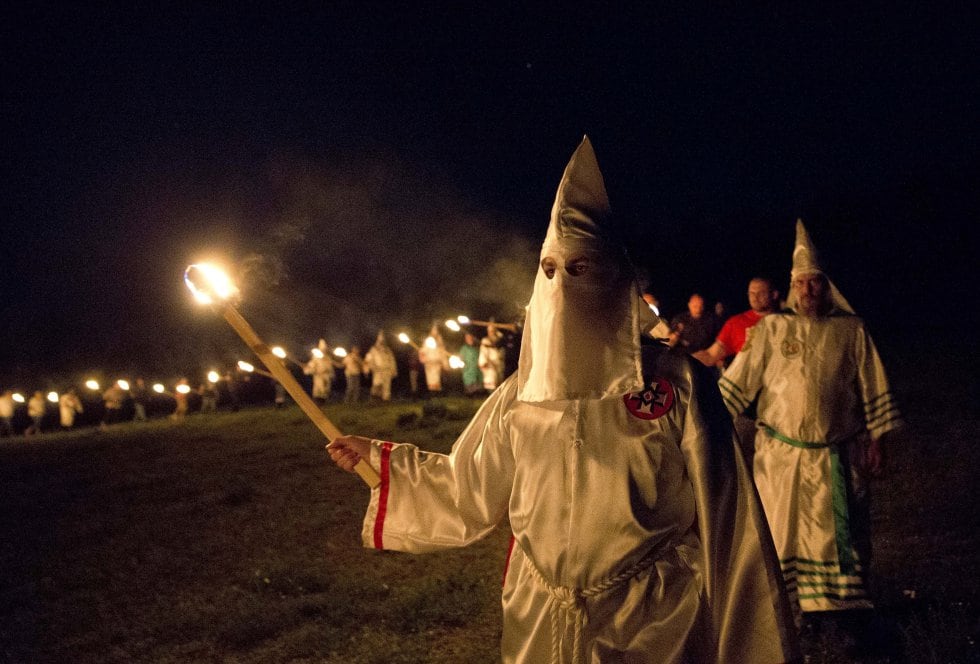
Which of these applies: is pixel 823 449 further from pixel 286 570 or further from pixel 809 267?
pixel 286 570

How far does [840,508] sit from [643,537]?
282cm

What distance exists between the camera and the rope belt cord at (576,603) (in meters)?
2.30

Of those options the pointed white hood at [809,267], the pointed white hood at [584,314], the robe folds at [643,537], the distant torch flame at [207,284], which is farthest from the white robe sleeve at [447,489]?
the pointed white hood at [809,267]

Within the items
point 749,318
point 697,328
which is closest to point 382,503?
point 749,318

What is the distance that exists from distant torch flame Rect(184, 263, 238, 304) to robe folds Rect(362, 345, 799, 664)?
129cm

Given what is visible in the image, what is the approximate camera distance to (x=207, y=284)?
2.66m

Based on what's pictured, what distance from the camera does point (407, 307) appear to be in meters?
33.3

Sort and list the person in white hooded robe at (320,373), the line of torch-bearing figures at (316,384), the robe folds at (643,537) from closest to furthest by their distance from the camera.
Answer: the robe folds at (643,537) → the line of torch-bearing figures at (316,384) → the person in white hooded robe at (320,373)

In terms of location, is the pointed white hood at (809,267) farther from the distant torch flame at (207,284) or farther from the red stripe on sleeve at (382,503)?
the distant torch flame at (207,284)

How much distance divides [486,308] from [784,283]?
11.2 metres

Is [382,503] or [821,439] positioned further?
[821,439]

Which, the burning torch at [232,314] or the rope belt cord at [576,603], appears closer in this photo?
the rope belt cord at [576,603]

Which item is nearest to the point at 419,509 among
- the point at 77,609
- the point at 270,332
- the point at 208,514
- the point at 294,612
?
the point at 294,612

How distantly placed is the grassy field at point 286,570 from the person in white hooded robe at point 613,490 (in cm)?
227
